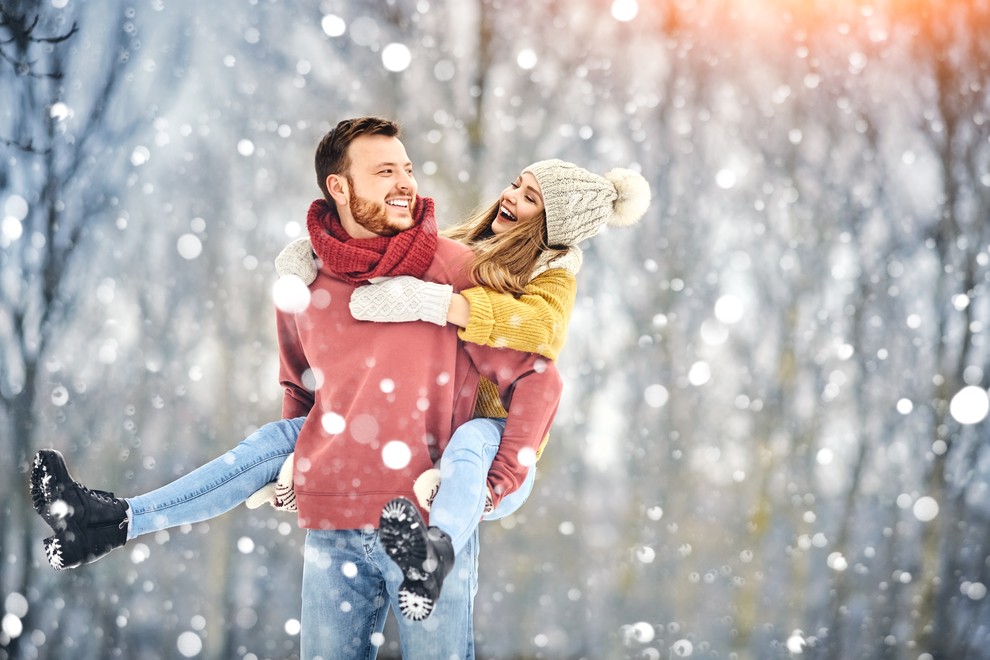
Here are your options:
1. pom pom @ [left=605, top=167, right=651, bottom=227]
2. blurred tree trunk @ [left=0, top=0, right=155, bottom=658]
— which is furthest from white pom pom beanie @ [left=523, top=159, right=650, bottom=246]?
blurred tree trunk @ [left=0, top=0, right=155, bottom=658]

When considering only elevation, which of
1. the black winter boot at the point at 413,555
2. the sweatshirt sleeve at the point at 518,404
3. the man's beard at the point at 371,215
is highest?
the man's beard at the point at 371,215

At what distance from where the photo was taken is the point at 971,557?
4.80 m

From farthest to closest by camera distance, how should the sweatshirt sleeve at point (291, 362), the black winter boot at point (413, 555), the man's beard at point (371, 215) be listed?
the sweatshirt sleeve at point (291, 362) < the man's beard at point (371, 215) < the black winter boot at point (413, 555)

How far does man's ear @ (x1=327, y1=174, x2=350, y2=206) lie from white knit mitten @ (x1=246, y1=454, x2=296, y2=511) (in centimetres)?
61

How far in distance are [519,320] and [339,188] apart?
537 millimetres

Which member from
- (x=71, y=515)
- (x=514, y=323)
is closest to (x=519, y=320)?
(x=514, y=323)

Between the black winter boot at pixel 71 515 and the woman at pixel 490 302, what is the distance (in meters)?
0.36

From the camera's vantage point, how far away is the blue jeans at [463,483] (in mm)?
1493

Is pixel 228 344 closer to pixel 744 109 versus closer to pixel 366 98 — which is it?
pixel 366 98

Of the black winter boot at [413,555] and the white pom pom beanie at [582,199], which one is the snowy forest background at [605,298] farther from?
the black winter boot at [413,555]

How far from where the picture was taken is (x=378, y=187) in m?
1.80

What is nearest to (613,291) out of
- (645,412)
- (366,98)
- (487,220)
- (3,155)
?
(645,412)

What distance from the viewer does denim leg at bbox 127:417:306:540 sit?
5.56 ft

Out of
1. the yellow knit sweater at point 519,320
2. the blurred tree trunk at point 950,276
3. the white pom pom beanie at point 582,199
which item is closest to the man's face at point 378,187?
the yellow knit sweater at point 519,320
